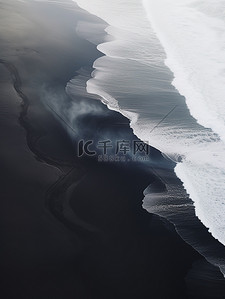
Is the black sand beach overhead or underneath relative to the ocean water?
underneath

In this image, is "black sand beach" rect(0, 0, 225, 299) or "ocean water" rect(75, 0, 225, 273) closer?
"black sand beach" rect(0, 0, 225, 299)

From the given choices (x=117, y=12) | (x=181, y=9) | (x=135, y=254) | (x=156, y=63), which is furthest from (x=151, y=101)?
(x=181, y=9)

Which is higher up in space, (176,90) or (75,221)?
(176,90)

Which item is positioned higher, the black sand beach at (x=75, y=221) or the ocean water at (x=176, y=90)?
the ocean water at (x=176, y=90)

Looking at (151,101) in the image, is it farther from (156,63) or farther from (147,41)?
(147,41)
